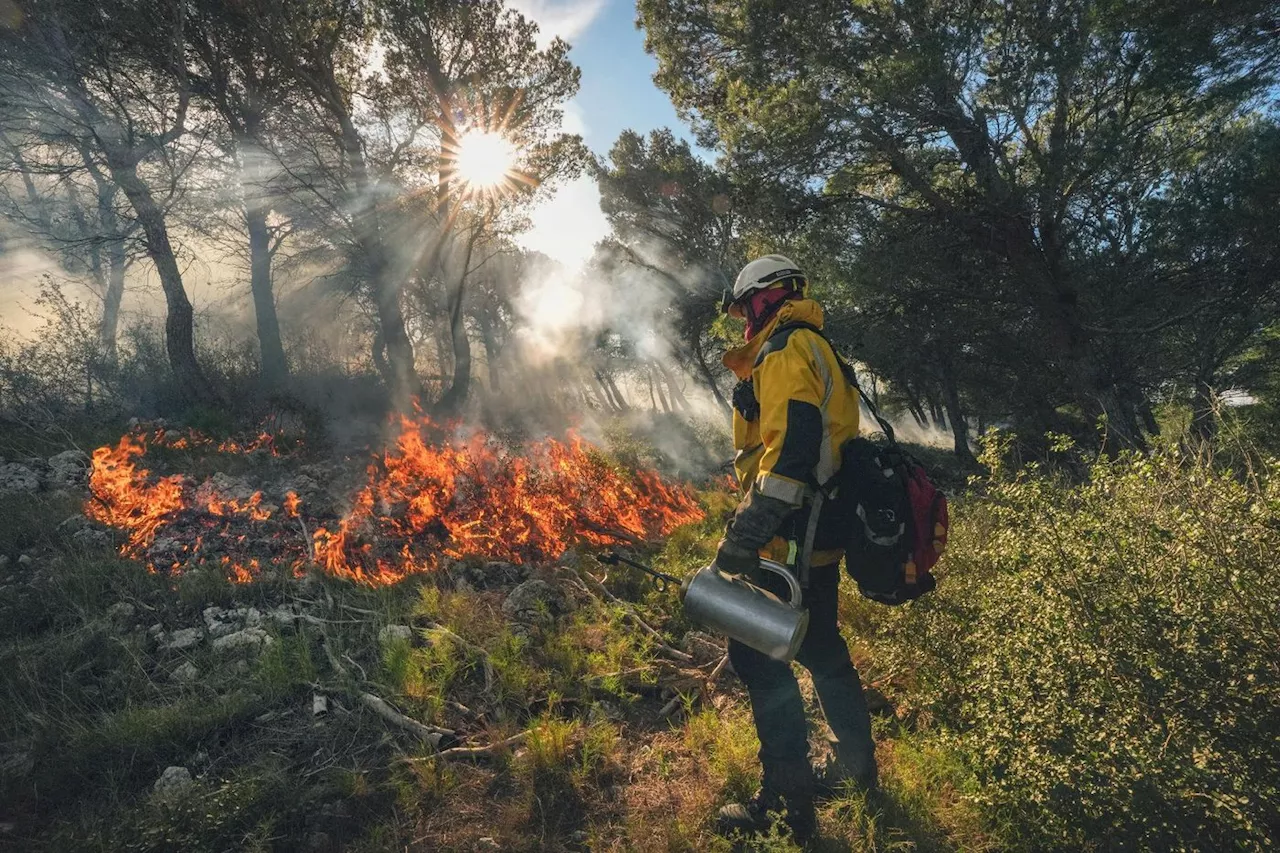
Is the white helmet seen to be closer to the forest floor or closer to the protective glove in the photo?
the protective glove

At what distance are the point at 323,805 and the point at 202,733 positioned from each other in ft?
3.27

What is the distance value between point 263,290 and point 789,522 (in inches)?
643

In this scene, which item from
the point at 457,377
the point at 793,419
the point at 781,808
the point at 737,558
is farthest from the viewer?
the point at 457,377

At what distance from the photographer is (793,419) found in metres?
2.24

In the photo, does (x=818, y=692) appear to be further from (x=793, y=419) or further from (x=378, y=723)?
(x=378, y=723)

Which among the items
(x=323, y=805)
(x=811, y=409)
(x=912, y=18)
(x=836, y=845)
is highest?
(x=912, y=18)

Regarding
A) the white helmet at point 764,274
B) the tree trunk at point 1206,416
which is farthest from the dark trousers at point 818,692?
the tree trunk at point 1206,416

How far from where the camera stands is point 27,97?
8391mm

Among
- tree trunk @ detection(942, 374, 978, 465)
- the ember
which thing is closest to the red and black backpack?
the ember

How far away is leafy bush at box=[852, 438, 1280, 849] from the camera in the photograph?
5.73ft

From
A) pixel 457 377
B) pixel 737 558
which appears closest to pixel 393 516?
pixel 737 558

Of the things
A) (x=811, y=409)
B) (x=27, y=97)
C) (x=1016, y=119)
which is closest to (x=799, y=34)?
(x=1016, y=119)

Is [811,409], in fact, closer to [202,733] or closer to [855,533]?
[855,533]

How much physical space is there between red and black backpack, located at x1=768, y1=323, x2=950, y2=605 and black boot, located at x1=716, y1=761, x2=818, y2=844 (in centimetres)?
84
